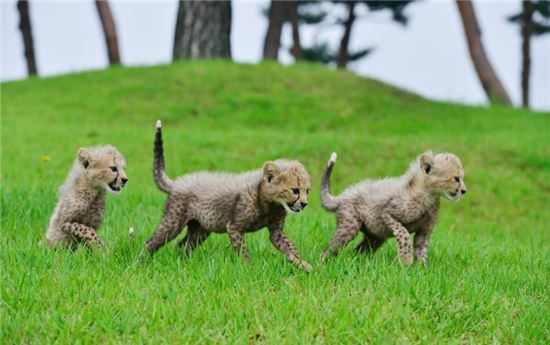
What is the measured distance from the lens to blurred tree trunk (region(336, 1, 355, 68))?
89.1 feet

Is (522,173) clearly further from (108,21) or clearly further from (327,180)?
(108,21)

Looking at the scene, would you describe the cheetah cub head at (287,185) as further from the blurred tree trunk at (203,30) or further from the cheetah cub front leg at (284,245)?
the blurred tree trunk at (203,30)

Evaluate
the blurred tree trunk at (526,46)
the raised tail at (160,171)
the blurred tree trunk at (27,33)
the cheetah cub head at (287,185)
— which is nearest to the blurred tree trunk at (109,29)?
the blurred tree trunk at (27,33)

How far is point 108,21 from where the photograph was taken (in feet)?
72.2

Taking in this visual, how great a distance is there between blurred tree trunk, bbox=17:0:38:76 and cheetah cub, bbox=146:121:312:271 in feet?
61.8

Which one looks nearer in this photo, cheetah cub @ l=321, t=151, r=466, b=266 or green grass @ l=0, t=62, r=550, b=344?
green grass @ l=0, t=62, r=550, b=344

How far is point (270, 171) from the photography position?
5.98m

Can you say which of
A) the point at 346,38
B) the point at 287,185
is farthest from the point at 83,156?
the point at 346,38

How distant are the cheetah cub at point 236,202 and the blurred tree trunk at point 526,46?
63.6 ft

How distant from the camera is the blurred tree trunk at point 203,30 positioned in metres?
19.1

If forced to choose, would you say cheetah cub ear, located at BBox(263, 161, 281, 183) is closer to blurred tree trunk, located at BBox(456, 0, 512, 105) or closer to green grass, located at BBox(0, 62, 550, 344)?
green grass, located at BBox(0, 62, 550, 344)

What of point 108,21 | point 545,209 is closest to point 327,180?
point 545,209

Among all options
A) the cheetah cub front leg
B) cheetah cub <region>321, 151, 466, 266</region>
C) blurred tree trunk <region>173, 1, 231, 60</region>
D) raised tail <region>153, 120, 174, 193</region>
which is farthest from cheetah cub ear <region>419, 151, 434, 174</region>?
blurred tree trunk <region>173, 1, 231, 60</region>

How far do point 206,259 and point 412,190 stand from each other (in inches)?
74.0
